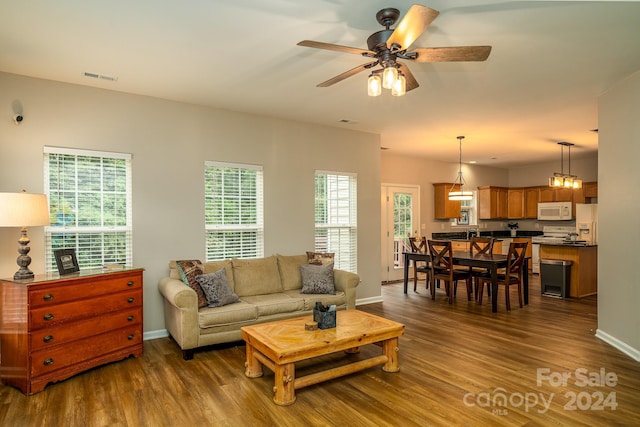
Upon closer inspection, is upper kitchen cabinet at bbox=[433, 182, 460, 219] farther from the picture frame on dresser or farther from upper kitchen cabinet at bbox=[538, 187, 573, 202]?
the picture frame on dresser

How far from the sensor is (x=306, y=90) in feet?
13.9

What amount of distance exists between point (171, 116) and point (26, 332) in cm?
267

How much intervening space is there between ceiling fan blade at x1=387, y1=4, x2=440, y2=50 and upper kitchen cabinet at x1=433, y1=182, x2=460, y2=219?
6.96m

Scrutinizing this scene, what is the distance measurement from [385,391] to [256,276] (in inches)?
88.0

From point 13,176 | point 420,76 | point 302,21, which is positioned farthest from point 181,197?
point 420,76

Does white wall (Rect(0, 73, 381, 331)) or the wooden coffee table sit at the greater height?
white wall (Rect(0, 73, 381, 331))

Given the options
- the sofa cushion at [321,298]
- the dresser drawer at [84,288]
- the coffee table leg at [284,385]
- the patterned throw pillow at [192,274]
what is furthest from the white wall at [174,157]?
the coffee table leg at [284,385]

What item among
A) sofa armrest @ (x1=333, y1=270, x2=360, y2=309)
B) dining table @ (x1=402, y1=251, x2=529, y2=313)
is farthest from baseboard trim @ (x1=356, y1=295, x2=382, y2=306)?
sofa armrest @ (x1=333, y1=270, x2=360, y2=309)

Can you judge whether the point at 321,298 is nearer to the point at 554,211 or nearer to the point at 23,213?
the point at 23,213

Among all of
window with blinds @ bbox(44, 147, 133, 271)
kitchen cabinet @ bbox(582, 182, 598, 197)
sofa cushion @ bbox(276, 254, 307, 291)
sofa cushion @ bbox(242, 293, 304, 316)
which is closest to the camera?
window with blinds @ bbox(44, 147, 133, 271)

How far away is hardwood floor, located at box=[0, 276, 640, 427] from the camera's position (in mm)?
2645

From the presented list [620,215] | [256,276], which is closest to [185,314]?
[256,276]

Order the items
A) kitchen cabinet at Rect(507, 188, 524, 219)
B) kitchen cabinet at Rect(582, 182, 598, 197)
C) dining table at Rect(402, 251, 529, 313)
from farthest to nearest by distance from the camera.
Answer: kitchen cabinet at Rect(507, 188, 524, 219)
kitchen cabinet at Rect(582, 182, 598, 197)
dining table at Rect(402, 251, 529, 313)

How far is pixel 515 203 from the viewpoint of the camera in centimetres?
1010
